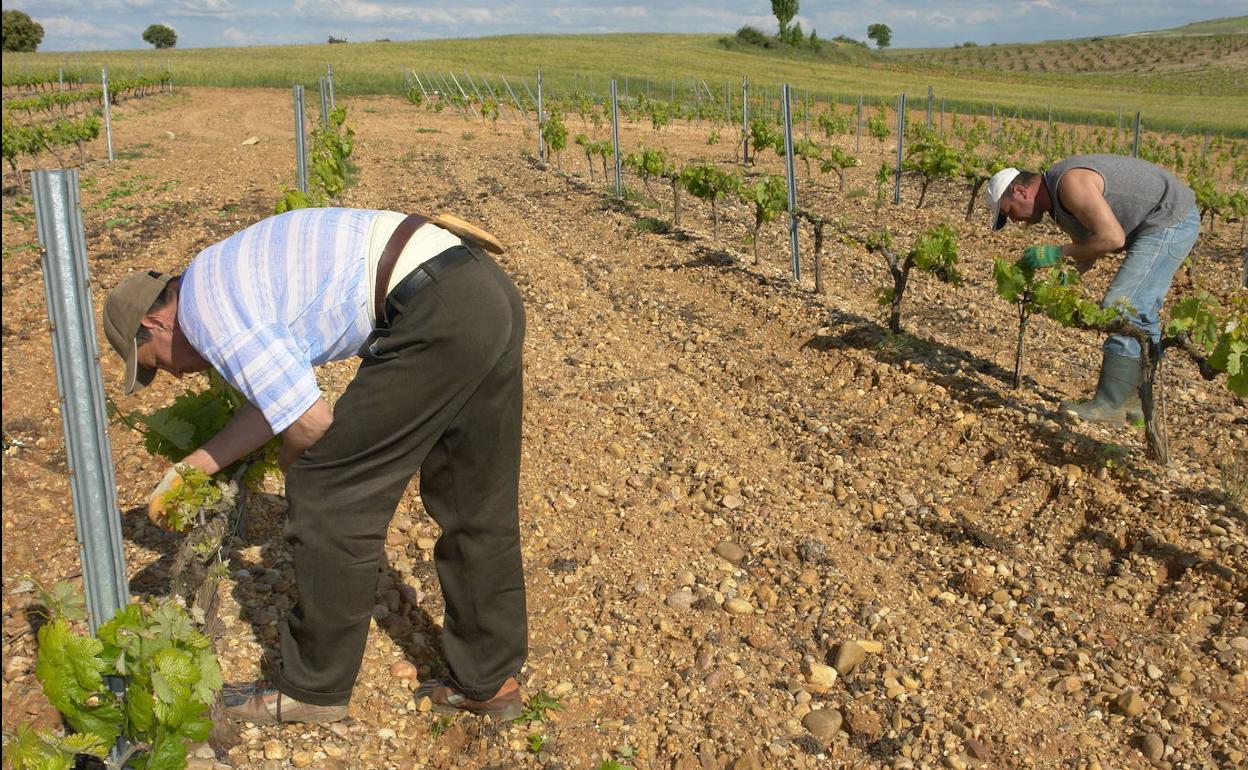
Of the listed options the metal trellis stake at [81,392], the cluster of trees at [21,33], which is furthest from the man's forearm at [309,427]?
the cluster of trees at [21,33]

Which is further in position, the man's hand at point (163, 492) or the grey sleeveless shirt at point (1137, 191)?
the grey sleeveless shirt at point (1137, 191)

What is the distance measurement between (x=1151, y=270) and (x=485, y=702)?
4119 millimetres

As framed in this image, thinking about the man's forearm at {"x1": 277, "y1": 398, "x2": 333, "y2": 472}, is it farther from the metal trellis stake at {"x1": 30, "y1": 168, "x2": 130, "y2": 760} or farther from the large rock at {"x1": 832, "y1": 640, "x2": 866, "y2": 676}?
the large rock at {"x1": 832, "y1": 640, "x2": 866, "y2": 676}

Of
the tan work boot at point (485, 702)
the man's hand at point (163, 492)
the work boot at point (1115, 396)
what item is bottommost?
the tan work boot at point (485, 702)

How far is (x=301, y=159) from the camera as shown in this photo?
Result: 9.02 meters

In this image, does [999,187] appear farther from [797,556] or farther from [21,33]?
[21,33]

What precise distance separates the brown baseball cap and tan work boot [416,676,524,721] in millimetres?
1440

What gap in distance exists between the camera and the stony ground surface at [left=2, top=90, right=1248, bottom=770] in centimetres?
336

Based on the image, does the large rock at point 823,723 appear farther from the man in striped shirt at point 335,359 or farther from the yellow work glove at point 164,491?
the yellow work glove at point 164,491

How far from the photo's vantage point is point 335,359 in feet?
9.24

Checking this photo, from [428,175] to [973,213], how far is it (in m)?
8.39

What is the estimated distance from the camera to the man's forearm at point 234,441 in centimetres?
279

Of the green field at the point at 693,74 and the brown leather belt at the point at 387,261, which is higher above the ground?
the green field at the point at 693,74

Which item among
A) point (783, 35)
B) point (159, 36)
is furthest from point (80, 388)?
point (159, 36)
